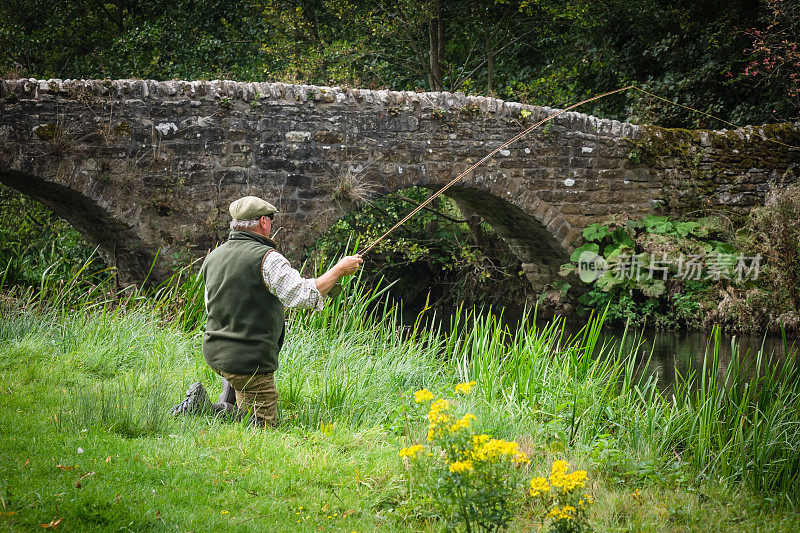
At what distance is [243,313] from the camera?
11.8 ft

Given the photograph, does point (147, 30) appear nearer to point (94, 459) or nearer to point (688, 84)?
point (688, 84)

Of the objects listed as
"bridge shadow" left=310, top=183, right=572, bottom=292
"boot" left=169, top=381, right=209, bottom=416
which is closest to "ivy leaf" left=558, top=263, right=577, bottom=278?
"bridge shadow" left=310, top=183, right=572, bottom=292

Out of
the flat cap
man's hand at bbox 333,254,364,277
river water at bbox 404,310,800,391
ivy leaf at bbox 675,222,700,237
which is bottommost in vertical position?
river water at bbox 404,310,800,391

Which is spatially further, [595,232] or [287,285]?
[595,232]

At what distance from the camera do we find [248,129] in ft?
26.6

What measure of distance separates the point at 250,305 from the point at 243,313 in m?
0.06

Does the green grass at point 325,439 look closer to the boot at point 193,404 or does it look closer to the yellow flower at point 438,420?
the boot at point 193,404

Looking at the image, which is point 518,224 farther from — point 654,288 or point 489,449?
point 489,449

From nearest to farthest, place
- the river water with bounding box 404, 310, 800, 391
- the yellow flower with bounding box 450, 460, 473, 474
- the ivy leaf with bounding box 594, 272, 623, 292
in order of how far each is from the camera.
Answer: the yellow flower with bounding box 450, 460, 473, 474, the river water with bounding box 404, 310, 800, 391, the ivy leaf with bounding box 594, 272, 623, 292

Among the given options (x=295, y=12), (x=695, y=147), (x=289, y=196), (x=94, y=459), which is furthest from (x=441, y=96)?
(x=94, y=459)

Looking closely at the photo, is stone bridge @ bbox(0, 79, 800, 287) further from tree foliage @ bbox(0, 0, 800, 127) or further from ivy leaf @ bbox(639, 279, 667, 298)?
tree foliage @ bbox(0, 0, 800, 127)

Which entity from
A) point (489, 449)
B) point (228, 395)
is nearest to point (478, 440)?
point (489, 449)

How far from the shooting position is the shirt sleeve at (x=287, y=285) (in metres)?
3.48

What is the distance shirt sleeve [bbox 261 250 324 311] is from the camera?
137 inches
